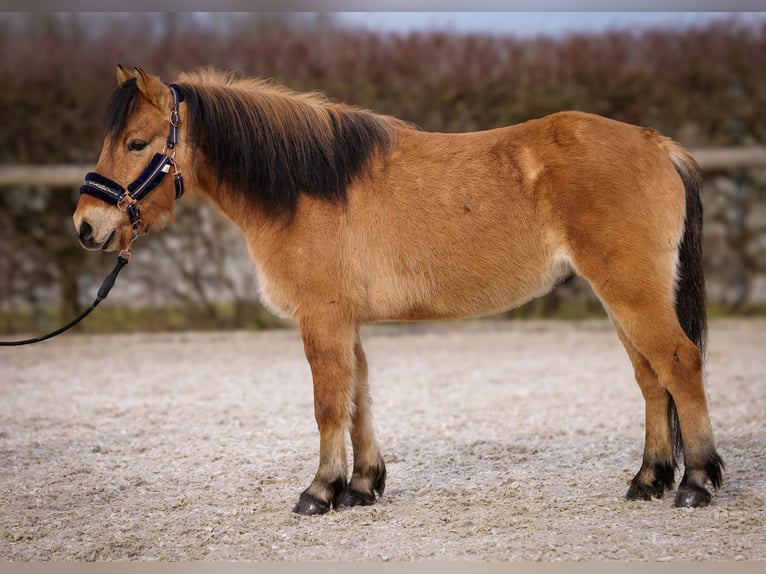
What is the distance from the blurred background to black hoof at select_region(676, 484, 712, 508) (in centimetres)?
663

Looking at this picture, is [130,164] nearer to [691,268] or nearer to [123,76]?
[123,76]

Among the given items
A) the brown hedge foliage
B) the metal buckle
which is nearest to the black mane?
the metal buckle

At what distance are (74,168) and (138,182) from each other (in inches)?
238

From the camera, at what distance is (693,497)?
4449mm

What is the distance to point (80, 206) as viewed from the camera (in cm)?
445

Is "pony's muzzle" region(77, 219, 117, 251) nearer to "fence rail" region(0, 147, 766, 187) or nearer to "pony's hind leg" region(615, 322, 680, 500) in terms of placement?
"pony's hind leg" region(615, 322, 680, 500)

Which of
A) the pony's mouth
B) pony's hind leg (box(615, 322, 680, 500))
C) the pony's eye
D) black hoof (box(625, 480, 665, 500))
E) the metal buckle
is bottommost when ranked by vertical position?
black hoof (box(625, 480, 665, 500))

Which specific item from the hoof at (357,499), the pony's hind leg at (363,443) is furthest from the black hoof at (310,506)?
the pony's hind leg at (363,443)

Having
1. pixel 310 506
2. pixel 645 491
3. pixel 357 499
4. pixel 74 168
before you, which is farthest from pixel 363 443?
pixel 74 168

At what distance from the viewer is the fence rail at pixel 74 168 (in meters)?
10.0

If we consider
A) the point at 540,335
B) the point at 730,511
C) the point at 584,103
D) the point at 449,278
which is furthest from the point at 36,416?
the point at 584,103

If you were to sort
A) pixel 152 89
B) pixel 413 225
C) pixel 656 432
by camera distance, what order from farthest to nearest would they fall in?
1. pixel 656 432
2. pixel 413 225
3. pixel 152 89

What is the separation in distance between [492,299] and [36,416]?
4.17 m

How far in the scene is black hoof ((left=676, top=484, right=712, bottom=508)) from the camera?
4.45 m
